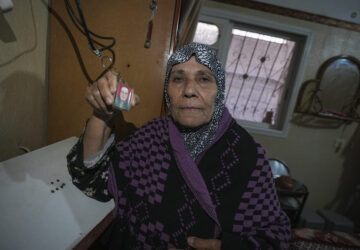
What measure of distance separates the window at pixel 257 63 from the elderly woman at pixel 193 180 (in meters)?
1.81

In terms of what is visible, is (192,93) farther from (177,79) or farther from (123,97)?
(123,97)

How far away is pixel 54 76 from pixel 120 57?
15.0 inches

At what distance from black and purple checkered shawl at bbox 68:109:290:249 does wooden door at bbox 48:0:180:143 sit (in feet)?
1.21

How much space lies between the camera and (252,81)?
2703 millimetres

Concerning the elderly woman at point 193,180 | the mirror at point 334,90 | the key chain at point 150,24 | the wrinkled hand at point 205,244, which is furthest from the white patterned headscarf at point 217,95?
the mirror at point 334,90

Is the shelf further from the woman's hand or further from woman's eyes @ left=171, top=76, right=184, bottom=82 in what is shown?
the woman's hand

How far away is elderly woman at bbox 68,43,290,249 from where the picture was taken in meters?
0.81

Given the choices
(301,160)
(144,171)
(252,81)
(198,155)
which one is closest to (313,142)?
(301,160)

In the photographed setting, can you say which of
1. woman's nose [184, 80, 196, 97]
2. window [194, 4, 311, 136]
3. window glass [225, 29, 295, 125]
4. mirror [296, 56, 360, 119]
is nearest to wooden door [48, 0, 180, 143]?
woman's nose [184, 80, 196, 97]

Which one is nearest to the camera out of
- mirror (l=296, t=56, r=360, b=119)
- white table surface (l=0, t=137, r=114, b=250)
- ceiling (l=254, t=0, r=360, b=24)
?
white table surface (l=0, t=137, r=114, b=250)

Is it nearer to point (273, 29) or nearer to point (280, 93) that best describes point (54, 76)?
point (273, 29)

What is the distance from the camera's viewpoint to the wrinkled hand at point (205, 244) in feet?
2.55

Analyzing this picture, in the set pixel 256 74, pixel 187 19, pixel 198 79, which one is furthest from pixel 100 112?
pixel 256 74

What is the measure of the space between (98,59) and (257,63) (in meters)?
2.30
